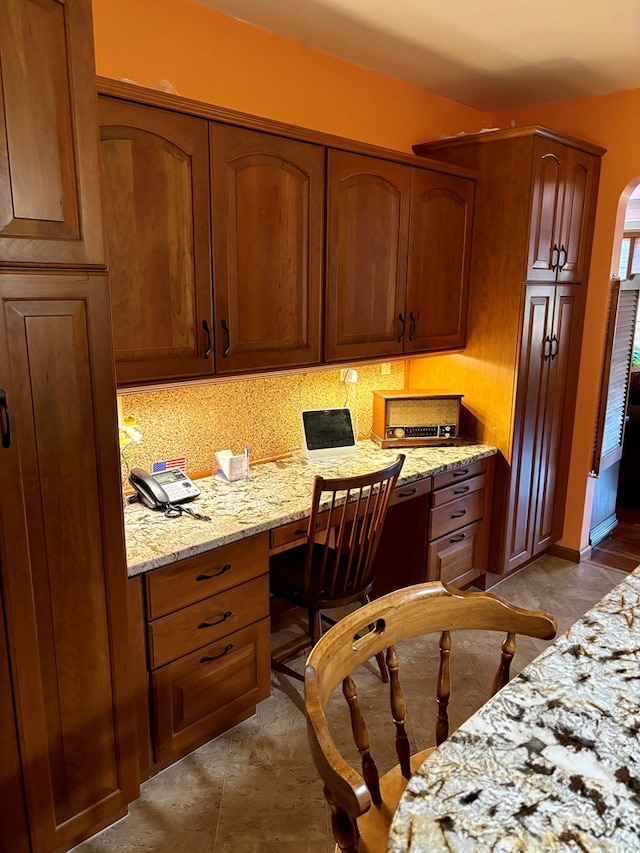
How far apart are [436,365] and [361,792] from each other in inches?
110

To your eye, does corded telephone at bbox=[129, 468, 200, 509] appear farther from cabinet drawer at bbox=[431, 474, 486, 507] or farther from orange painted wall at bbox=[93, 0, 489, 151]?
orange painted wall at bbox=[93, 0, 489, 151]

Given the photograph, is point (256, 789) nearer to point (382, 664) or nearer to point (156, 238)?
point (382, 664)

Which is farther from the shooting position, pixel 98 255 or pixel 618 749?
pixel 98 255

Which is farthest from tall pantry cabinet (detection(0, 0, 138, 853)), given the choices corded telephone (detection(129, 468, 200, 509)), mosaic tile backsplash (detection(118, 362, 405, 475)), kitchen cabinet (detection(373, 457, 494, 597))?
kitchen cabinet (detection(373, 457, 494, 597))

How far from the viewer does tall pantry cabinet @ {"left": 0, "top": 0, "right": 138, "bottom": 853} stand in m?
1.43

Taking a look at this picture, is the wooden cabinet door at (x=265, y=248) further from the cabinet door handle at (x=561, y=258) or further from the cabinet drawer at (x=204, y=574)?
the cabinet door handle at (x=561, y=258)

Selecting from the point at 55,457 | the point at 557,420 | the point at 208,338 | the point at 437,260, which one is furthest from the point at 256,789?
the point at 557,420

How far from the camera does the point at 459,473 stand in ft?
10.0

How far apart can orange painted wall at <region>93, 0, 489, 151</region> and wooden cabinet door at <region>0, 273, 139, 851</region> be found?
113cm

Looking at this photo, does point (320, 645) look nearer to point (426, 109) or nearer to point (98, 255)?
point (98, 255)

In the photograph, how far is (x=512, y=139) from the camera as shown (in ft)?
9.77

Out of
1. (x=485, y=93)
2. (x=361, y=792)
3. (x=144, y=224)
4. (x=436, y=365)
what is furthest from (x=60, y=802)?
(x=485, y=93)

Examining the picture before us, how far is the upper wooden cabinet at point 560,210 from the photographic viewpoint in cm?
302

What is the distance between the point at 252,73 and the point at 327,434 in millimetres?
1538
